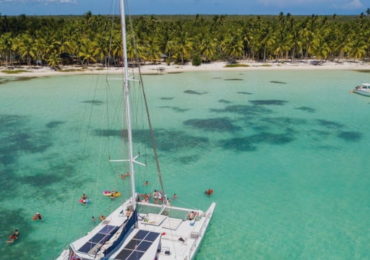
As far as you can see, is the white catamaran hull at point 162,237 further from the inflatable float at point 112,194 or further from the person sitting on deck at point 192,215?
the inflatable float at point 112,194

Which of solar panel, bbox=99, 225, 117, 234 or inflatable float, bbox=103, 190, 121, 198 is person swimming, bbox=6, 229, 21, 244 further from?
solar panel, bbox=99, 225, 117, 234

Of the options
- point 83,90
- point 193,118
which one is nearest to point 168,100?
point 193,118

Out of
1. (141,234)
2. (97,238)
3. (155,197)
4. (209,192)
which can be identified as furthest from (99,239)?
(209,192)

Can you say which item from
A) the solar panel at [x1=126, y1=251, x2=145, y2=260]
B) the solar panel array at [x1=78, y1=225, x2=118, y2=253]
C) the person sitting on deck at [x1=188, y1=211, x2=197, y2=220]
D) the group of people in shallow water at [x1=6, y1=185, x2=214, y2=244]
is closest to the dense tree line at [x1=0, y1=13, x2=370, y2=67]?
the group of people in shallow water at [x1=6, y1=185, x2=214, y2=244]

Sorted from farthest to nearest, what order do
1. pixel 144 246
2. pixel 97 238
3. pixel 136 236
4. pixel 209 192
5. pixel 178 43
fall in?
pixel 178 43 < pixel 209 192 < pixel 136 236 < pixel 97 238 < pixel 144 246

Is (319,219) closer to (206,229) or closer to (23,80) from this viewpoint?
(206,229)

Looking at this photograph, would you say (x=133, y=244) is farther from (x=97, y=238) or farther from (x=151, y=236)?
(x=97, y=238)
